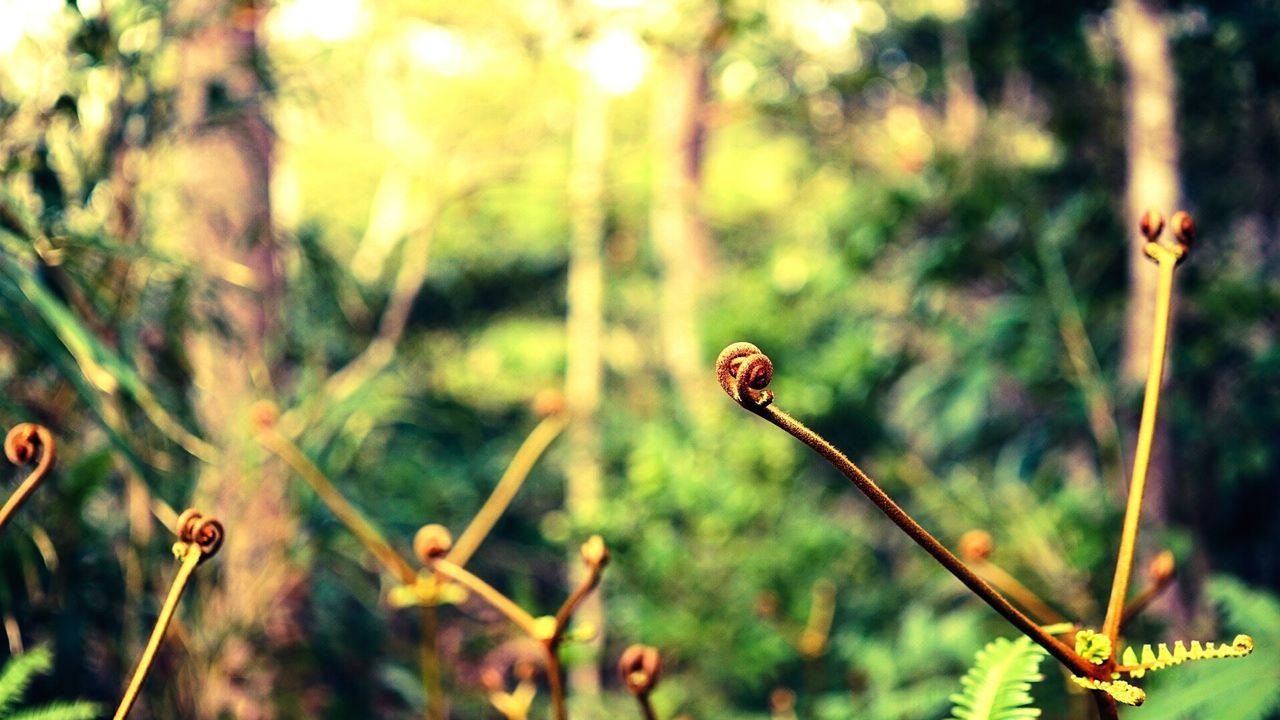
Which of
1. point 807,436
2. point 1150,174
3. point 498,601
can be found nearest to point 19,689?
point 498,601

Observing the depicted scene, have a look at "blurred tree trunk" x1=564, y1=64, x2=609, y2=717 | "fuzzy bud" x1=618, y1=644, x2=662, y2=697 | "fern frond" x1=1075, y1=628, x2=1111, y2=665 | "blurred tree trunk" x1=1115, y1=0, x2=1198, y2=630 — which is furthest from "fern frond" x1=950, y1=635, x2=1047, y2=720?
"blurred tree trunk" x1=564, y1=64, x2=609, y2=717

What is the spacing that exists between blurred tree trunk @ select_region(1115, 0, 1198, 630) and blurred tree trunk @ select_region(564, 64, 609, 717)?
1.38 metres

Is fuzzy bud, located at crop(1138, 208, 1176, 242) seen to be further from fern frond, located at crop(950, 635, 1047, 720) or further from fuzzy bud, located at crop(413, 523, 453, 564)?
fuzzy bud, located at crop(413, 523, 453, 564)

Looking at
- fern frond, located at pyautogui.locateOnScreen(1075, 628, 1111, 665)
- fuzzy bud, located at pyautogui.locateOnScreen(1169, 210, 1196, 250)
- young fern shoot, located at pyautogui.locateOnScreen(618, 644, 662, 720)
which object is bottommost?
young fern shoot, located at pyautogui.locateOnScreen(618, 644, 662, 720)

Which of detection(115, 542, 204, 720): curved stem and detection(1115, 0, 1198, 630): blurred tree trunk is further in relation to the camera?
detection(1115, 0, 1198, 630): blurred tree trunk

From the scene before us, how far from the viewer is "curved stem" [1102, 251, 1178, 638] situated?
438 millimetres

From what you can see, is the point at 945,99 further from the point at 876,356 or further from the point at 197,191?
the point at 197,191

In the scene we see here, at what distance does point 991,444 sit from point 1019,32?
1119 mm

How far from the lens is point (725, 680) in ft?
7.41

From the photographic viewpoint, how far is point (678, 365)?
3.74 m

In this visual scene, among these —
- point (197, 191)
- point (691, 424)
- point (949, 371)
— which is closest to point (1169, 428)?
point (949, 371)

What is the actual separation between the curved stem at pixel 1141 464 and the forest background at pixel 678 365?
447mm

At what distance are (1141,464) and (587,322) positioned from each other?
2760 mm

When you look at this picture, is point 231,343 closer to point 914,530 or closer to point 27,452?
point 27,452
